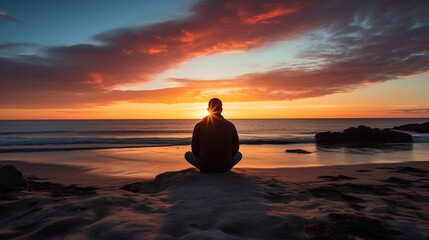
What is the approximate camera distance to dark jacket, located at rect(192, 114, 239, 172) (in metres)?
6.94

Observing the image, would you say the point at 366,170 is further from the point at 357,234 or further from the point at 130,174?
the point at 130,174

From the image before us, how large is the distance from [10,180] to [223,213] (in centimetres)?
562

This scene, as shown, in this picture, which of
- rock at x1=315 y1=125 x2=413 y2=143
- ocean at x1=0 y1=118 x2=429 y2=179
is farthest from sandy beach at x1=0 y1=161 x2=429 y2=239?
rock at x1=315 y1=125 x2=413 y2=143

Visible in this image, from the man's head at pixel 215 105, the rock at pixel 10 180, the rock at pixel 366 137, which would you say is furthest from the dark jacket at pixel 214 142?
the rock at pixel 366 137

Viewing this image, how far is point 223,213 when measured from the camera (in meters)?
4.13

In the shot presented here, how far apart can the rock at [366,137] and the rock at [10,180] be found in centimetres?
2546

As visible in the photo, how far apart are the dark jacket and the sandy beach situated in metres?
0.36

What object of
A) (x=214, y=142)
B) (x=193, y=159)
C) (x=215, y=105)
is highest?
(x=215, y=105)

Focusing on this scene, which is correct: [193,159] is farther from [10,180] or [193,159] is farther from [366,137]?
[366,137]

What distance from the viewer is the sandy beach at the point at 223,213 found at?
3586 mm

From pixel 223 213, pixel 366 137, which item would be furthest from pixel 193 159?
pixel 366 137

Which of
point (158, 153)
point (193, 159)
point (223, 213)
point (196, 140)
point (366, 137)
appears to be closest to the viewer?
point (223, 213)

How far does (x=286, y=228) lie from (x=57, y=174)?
10.00 meters

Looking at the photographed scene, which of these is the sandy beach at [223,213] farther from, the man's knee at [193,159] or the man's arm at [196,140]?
the man's arm at [196,140]
